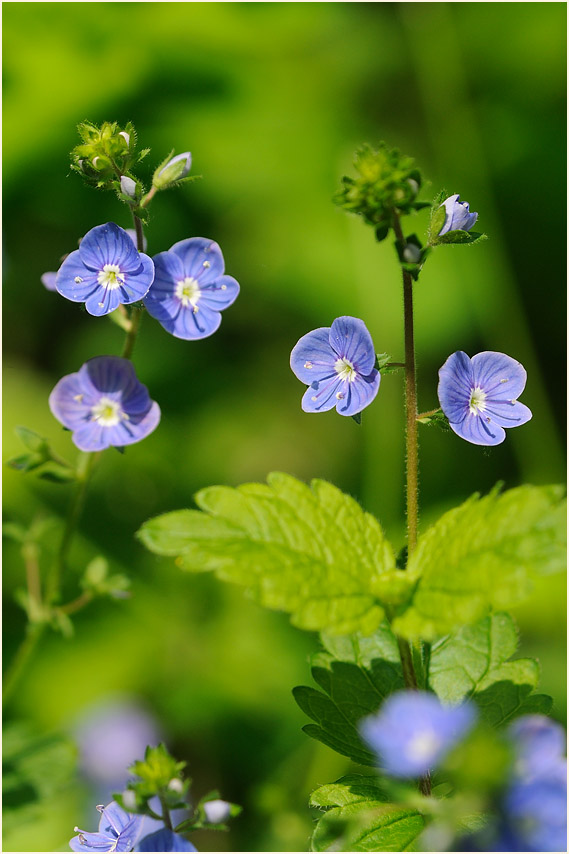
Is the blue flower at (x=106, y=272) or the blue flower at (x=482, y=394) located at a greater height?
the blue flower at (x=106, y=272)

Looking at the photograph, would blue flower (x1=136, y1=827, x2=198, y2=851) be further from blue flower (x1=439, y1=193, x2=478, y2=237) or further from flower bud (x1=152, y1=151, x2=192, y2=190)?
flower bud (x1=152, y1=151, x2=192, y2=190)

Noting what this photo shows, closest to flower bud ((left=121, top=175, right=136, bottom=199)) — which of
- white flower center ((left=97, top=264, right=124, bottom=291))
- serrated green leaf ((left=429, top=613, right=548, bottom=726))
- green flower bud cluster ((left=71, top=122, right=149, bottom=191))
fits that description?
green flower bud cluster ((left=71, top=122, right=149, bottom=191))

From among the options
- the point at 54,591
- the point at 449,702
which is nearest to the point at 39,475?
the point at 54,591

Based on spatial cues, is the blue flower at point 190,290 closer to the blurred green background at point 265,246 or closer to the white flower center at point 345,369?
the white flower center at point 345,369

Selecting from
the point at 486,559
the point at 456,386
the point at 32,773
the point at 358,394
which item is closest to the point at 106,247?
the point at 358,394

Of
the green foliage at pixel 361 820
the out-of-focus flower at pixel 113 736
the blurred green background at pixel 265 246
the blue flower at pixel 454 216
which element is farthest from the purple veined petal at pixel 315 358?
the out-of-focus flower at pixel 113 736

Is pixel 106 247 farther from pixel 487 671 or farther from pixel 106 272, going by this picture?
pixel 487 671
